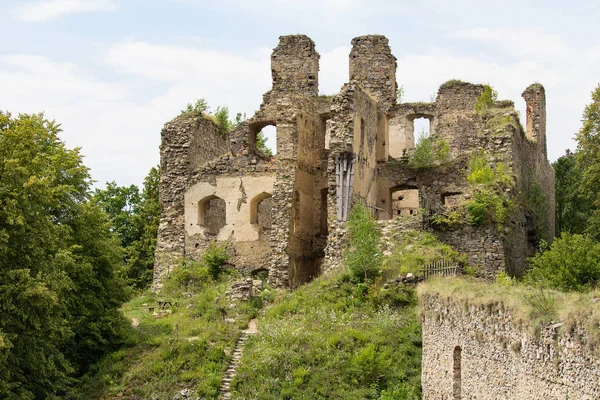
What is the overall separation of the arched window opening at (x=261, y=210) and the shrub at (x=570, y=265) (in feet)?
38.0

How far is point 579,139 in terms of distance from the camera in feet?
114

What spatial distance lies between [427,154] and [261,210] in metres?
7.58

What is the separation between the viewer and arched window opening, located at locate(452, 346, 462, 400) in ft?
63.6

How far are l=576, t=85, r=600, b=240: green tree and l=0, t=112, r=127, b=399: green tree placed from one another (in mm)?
15176

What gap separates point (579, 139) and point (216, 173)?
1285cm

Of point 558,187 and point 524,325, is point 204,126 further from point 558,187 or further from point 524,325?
point 524,325

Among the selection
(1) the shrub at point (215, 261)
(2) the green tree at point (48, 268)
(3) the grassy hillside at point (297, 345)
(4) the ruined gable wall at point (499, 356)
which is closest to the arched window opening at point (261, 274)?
(1) the shrub at point (215, 261)

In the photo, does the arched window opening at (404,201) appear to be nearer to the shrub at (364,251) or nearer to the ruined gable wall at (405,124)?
the ruined gable wall at (405,124)

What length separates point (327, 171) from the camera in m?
37.8

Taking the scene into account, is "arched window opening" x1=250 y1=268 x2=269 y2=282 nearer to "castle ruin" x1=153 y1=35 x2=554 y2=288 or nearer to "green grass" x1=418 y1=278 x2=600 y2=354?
"castle ruin" x1=153 y1=35 x2=554 y2=288

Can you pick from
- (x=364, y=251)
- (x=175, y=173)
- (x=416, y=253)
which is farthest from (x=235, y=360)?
(x=175, y=173)

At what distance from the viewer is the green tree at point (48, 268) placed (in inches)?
949

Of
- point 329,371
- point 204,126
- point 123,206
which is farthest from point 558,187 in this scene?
point 329,371

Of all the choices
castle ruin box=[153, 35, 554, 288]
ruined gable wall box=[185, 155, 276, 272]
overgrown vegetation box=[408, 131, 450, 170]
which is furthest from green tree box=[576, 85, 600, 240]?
ruined gable wall box=[185, 155, 276, 272]
